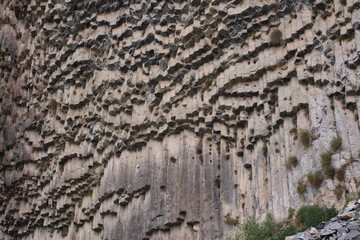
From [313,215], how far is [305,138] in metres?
1.81

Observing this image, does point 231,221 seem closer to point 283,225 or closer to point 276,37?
point 283,225

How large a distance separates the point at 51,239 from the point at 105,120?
15.0 feet

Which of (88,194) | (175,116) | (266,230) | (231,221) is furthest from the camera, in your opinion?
(88,194)

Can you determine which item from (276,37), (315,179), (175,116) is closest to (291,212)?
(315,179)

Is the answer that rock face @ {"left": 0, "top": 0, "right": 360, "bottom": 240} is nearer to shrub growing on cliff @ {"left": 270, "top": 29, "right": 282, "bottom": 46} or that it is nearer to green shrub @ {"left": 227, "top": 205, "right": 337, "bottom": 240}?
shrub growing on cliff @ {"left": 270, "top": 29, "right": 282, "bottom": 46}

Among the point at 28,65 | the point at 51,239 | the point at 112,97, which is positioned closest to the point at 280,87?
the point at 112,97

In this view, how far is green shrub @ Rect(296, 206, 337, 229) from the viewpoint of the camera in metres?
10.7

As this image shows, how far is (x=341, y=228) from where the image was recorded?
9.23 metres

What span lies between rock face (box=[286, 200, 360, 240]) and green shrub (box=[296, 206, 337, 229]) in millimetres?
885

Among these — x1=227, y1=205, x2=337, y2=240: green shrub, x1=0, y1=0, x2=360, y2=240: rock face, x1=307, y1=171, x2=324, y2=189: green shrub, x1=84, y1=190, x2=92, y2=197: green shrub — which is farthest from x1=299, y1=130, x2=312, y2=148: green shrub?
x1=84, y1=190, x2=92, y2=197: green shrub

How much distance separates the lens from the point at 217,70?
14984mm

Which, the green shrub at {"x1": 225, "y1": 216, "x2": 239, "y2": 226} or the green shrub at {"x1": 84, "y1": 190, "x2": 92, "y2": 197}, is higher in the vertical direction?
the green shrub at {"x1": 84, "y1": 190, "x2": 92, "y2": 197}

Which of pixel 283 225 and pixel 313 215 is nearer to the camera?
pixel 313 215

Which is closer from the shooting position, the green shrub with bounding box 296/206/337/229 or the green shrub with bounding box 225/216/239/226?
the green shrub with bounding box 296/206/337/229
